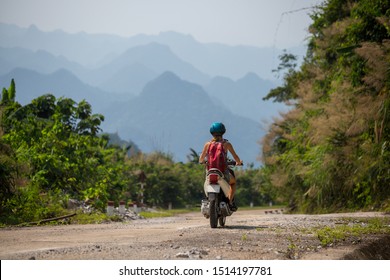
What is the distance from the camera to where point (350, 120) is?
79.9ft

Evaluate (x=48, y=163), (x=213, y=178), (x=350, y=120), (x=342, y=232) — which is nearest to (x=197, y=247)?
(x=213, y=178)

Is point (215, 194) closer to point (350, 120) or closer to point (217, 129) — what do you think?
point (217, 129)

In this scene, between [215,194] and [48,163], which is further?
[48,163]

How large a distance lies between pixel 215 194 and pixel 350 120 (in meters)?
14.7

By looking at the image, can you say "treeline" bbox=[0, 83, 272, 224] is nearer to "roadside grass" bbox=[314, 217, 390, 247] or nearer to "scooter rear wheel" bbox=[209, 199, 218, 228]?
"scooter rear wheel" bbox=[209, 199, 218, 228]

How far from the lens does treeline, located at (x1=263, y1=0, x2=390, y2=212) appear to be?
21.2 meters

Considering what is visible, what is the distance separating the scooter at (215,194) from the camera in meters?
10.8

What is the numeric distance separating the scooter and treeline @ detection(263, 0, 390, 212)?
1126 cm

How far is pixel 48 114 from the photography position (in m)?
32.4

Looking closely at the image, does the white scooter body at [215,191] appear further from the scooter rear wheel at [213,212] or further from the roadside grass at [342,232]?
the roadside grass at [342,232]

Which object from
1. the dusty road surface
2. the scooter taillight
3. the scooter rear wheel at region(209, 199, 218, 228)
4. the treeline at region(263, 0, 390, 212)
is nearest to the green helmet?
the scooter taillight

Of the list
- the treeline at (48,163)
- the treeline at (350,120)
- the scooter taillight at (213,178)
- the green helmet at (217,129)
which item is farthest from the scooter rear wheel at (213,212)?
the treeline at (350,120)

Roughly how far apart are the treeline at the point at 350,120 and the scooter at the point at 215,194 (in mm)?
11261
